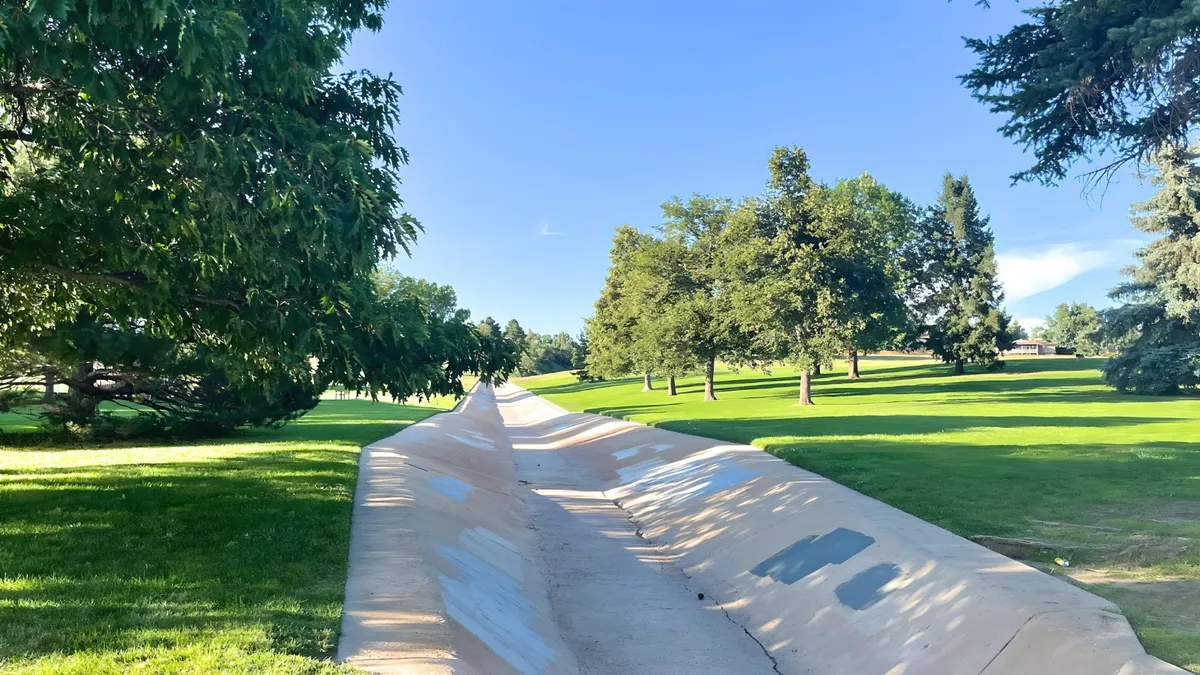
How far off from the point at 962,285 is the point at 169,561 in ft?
216

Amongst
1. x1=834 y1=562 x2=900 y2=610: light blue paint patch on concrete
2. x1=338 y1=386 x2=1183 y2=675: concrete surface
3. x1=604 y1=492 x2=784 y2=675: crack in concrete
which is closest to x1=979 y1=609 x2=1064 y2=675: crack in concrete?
x1=338 y1=386 x2=1183 y2=675: concrete surface

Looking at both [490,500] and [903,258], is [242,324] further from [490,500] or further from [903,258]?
[903,258]

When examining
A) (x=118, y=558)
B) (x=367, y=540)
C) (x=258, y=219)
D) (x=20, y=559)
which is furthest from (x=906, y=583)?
(x=20, y=559)

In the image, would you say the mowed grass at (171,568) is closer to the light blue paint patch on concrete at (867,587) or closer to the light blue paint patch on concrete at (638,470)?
the light blue paint patch on concrete at (867,587)

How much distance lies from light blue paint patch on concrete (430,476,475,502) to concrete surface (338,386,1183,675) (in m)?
0.09

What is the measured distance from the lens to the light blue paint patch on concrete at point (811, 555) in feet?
33.2

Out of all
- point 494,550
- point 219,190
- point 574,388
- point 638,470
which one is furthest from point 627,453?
point 574,388

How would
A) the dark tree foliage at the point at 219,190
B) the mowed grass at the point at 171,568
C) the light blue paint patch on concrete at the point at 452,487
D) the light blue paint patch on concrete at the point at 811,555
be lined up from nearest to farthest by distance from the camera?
the mowed grass at the point at 171,568
the dark tree foliage at the point at 219,190
the light blue paint patch on concrete at the point at 811,555
the light blue paint patch on concrete at the point at 452,487

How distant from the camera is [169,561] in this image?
8234 mm

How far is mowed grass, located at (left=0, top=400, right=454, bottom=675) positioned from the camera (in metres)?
5.48

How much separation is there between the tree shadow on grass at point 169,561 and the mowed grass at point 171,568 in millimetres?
17

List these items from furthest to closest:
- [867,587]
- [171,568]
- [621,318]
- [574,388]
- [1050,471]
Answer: [574,388] < [621,318] < [1050,471] < [867,587] < [171,568]

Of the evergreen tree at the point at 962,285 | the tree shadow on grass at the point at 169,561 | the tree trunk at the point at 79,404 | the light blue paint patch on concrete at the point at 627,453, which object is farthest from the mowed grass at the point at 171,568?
the evergreen tree at the point at 962,285

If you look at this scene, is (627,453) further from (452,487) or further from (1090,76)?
(1090,76)
